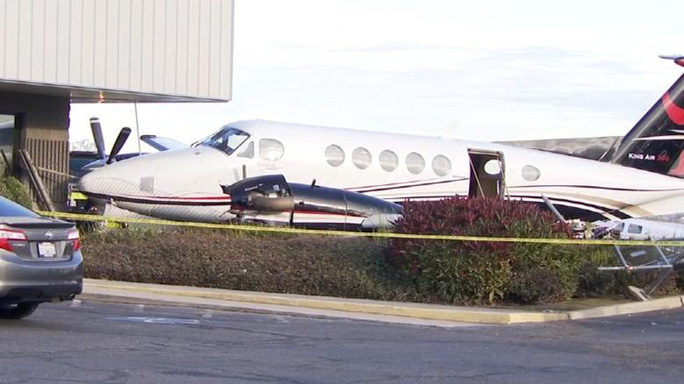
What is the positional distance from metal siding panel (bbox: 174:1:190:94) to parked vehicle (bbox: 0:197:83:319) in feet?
48.3

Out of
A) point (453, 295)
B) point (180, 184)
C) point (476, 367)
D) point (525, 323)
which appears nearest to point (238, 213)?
point (180, 184)

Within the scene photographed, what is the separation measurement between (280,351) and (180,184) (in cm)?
1267

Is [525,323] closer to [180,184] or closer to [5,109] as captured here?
[180,184]

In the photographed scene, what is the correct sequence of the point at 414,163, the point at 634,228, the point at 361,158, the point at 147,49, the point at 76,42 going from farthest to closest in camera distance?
the point at 414,163 < the point at 147,49 < the point at 361,158 < the point at 76,42 < the point at 634,228

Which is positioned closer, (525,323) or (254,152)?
(525,323)

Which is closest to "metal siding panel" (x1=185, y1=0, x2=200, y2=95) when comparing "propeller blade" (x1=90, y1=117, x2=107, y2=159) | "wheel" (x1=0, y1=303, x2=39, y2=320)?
"propeller blade" (x1=90, y1=117, x2=107, y2=159)

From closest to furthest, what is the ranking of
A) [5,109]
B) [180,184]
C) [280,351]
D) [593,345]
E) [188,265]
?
[280,351] < [593,345] < [188,265] < [180,184] < [5,109]

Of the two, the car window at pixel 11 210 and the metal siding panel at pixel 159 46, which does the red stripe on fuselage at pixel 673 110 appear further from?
the car window at pixel 11 210

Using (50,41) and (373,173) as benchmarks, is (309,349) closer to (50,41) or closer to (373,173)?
(373,173)

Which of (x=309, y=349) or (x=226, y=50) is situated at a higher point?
(x=226, y=50)

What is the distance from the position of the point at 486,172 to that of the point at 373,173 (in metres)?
2.94

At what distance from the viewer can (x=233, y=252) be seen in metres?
20.3

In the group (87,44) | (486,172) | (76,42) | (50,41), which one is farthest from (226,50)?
(486,172)

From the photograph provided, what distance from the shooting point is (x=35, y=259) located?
43.7ft
